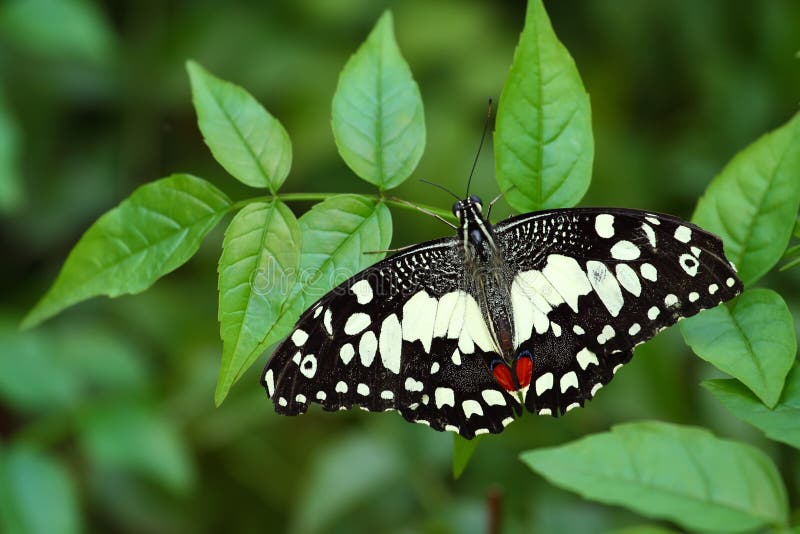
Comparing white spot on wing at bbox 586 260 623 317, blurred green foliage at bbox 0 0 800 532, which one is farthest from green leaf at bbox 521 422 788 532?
blurred green foliage at bbox 0 0 800 532

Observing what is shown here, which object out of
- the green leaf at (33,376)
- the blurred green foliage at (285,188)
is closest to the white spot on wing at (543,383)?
the blurred green foliage at (285,188)

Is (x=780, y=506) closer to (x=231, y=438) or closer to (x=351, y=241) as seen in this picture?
(x=351, y=241)

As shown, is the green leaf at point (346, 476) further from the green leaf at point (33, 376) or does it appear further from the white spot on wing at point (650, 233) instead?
the white spot on wing at point (650, 233)

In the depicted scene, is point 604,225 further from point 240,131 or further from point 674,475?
point 240,131

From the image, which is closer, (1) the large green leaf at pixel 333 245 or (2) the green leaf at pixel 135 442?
(1) the large green leaf at pixel 333 245

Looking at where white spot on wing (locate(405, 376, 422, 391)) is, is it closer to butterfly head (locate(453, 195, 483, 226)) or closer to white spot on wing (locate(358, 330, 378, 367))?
white spot on wing (locate(358, 330, 378, 367))

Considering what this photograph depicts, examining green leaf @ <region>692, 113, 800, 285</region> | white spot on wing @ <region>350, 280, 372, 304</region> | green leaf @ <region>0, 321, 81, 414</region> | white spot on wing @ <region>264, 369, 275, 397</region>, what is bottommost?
green leaf @ <region>0, 321, 81, 414</region>

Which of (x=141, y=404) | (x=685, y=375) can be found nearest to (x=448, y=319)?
(x=141, y=404)
